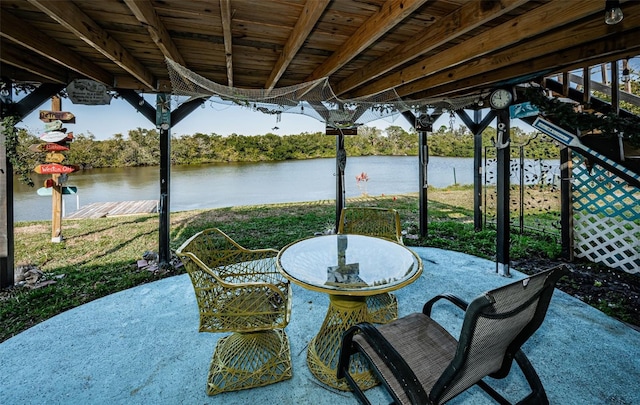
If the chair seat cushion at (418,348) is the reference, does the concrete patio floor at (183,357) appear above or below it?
below

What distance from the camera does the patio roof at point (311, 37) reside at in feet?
5.49

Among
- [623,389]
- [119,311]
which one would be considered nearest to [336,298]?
[623,389]

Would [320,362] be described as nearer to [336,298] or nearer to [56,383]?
A: [336,298]

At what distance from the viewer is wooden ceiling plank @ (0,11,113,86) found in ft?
5.91

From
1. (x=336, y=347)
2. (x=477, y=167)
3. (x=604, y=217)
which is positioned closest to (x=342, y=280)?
(x=336, y=347)

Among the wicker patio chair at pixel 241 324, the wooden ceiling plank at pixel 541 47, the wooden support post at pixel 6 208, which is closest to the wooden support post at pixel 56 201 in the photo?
the wooden support post at pixel 6 208

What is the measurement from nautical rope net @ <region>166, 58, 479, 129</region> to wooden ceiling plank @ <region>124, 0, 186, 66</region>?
0.35ft

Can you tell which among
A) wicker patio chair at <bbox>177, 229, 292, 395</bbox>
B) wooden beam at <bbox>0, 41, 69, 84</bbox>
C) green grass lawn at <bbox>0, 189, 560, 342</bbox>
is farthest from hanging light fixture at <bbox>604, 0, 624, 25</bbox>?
wooden beam at <bbox>0, 41, 69, 84</bbox>

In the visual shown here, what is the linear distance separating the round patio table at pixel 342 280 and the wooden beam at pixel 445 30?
1.51 metres

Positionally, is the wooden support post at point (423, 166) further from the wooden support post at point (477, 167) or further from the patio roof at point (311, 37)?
the patio roof at point (311, 37)

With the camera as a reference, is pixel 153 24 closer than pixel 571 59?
Yes

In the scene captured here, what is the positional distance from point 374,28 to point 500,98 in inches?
82.2

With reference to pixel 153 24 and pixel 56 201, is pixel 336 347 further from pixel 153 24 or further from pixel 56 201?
pixel 56 201

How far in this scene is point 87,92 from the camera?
9.76ft
